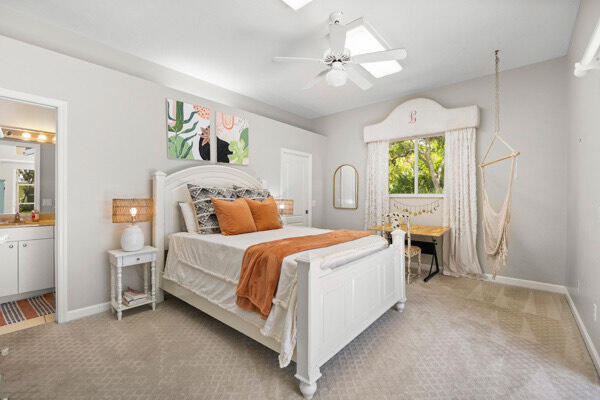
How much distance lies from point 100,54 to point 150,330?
2.89 m

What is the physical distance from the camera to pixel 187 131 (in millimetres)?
3305

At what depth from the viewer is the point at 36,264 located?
3031mm

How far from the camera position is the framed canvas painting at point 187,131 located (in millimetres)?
3152

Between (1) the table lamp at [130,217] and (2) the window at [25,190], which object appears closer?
(1) the table lamp at [130,217]

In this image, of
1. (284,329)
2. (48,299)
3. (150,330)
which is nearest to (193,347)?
(150,330)

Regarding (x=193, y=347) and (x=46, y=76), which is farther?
(x=46, y=76)

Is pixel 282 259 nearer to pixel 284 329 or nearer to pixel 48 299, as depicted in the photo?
pixel 284 329

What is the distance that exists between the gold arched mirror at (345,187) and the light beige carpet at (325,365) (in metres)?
2.65

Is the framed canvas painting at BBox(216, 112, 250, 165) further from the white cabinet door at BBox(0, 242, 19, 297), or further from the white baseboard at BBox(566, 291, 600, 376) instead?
the white baseboard at BBox(566, 291, 600, 376)

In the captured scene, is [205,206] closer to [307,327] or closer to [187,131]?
[187,131]

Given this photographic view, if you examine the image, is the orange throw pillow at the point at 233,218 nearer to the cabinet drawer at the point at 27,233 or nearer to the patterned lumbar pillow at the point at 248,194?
the patterned lumbar pillow at the point at 248,194

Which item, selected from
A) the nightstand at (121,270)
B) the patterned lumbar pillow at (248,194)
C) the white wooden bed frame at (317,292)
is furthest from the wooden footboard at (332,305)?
the nightstand at (121,270)

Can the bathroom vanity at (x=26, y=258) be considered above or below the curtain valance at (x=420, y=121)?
below

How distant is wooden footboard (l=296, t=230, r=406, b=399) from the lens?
154 cm
